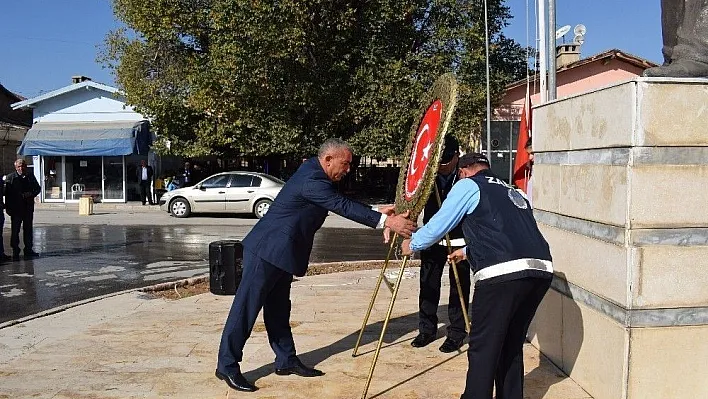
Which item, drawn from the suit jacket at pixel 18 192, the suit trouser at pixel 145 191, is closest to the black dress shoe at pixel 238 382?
the suit jacket at pixel 18 192

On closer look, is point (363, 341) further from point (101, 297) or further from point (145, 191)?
point (145, 191)

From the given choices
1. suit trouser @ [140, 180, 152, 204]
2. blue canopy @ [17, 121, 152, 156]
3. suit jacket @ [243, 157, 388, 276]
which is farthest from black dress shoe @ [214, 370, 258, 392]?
blue canopy @ [17, 121, 152, 156]

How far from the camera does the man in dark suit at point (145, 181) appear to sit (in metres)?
26.3

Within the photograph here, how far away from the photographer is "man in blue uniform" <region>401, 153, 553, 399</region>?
12.9ft

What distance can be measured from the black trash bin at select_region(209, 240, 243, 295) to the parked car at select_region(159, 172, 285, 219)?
12266 millimetres

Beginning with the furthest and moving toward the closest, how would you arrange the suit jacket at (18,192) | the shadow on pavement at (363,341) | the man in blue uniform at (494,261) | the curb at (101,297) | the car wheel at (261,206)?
the car wheel at (261,206), the suit jacket at (18,192), the curb at (101,297), the shadow on pavement at (363,341), the man in blue uniform at (494,261)

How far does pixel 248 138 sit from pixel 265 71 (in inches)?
130

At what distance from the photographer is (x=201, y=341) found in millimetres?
6434

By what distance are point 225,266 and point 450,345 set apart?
12.4 feet

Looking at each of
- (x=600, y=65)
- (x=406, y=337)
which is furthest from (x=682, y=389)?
(x=600, y=65)

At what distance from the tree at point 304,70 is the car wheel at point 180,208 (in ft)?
13.2

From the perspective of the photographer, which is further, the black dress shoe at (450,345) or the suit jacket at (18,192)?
the suit jacket at (18,192)

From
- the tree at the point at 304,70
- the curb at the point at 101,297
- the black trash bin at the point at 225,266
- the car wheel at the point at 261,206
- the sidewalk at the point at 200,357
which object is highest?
the tree at the point at 304,70

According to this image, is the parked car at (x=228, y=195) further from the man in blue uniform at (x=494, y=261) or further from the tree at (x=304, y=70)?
the man in blue uniform at (x=494, y=261)
